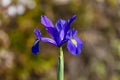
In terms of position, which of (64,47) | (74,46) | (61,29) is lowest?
(74,46)

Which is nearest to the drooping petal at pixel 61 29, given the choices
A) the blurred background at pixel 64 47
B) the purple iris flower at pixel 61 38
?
the purple iris flower at pixel 61 38

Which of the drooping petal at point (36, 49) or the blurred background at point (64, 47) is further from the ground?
the blurred background at point (64, 47)

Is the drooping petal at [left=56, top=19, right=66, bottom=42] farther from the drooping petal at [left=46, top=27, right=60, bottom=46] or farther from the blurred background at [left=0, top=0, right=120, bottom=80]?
the blurred background at [left=0, top=0, right=120, bottom=80]

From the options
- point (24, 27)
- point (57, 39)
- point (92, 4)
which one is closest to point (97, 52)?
point (92, 4)

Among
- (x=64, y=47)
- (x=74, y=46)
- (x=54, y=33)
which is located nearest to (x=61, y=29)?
(x=54, y=33)

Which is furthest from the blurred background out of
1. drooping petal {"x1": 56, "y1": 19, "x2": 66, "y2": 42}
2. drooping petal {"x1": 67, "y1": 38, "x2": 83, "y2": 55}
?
drooping petal {"x1": 67, "y1": 38, "x2": 83, "y2": 55}

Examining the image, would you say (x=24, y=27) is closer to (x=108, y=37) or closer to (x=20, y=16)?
(x=20, y=16)

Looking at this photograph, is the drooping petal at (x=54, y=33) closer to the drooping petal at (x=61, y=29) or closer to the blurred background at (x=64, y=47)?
the drooping petal at (x=61, y=29)

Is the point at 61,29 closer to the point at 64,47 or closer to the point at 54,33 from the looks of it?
the point at 54,33
